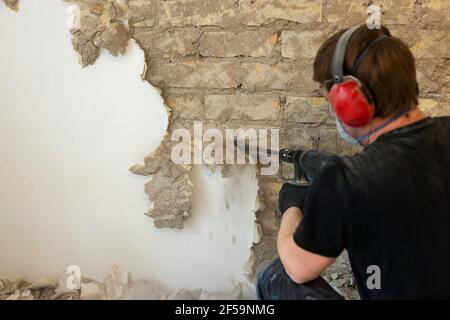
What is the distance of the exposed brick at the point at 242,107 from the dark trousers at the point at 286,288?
575mm

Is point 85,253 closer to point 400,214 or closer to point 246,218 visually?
point 246,218

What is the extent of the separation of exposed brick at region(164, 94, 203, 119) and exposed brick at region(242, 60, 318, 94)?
191 mm

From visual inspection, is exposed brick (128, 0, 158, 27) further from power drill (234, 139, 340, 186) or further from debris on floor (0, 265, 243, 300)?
debris on floor (0, 265, 243, 300)

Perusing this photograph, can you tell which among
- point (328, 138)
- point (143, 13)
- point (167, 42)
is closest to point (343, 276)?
point (328, 138)

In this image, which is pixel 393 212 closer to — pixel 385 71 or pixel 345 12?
pixel 385 71

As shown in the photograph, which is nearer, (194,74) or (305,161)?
(305,161)

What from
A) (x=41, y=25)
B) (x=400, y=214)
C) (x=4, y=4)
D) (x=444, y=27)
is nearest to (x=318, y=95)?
(x=444, y=27)

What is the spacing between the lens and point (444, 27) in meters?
1.42

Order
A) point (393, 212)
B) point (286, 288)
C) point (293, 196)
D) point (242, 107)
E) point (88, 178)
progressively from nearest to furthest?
point (393, 212), point (286, 288), point (293, 196), point (242, 107), point (88, 178)

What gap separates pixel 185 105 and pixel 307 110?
45 cm

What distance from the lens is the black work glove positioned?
1.22m

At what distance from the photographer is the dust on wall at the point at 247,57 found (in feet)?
4.78

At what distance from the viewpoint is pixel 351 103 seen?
0.99 meters

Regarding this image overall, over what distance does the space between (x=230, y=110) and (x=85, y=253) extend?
33.3 inches
